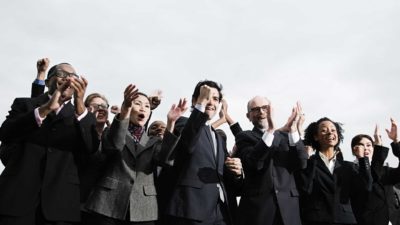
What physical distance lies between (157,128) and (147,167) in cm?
192

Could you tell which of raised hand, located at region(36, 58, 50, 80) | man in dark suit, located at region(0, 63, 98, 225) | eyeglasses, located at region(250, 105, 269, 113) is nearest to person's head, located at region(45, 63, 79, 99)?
man in dark suit, located at region(0, 63, 98, 225)

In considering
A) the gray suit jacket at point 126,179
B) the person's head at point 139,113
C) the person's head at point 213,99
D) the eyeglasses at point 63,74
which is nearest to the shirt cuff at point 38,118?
the eyeglasses at point 63,74

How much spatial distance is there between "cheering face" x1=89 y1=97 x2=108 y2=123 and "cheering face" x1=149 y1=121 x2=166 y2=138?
112cm

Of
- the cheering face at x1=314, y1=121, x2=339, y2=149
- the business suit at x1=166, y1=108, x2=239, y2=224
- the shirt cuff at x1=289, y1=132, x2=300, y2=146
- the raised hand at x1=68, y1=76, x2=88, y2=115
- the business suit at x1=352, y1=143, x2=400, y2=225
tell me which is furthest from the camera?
the business suit at x1=352, y1=143, x2=400, y2=225

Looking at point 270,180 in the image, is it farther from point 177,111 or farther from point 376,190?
point 376,190

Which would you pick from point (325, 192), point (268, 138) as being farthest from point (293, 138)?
point (325, 192)

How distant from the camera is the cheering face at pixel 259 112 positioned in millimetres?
5991

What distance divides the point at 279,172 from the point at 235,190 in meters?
0.58

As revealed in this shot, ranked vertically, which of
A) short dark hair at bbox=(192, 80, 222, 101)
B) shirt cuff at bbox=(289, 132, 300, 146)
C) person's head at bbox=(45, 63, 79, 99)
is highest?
short dark hair at bbox=(192, 80, 222, 101)

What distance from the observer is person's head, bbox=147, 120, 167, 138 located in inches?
270

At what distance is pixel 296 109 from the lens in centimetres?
567

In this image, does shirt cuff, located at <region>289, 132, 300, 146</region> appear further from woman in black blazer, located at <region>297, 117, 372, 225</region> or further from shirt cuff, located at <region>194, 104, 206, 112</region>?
shirt cuff, located at <region>194, 104, 206, 112</region>

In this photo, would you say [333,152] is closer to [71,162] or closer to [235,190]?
[235,190]

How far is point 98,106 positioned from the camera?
5.93 metres
